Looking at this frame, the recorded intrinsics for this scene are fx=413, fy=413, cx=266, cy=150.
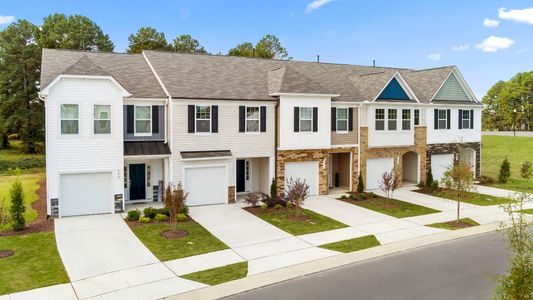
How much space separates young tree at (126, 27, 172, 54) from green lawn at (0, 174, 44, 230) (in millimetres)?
25102

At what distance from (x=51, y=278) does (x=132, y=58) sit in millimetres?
16909

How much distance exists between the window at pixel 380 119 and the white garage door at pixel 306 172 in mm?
5612

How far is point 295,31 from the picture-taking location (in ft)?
123

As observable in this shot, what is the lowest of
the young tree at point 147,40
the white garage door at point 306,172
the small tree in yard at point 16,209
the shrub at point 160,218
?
the shrub at point 160,218

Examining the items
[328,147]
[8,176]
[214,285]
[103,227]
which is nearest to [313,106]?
[328,147]

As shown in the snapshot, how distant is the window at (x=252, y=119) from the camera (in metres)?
24.1

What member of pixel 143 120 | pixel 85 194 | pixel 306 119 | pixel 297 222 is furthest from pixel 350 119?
pixel 85 194

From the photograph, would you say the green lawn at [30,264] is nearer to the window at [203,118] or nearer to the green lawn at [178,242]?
the green lawn at [178,242]

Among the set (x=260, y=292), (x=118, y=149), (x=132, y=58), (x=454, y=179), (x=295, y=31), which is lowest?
(x=260, y=292)

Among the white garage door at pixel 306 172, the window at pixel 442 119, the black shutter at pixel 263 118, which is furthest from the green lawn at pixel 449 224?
the window at pixel 442 119

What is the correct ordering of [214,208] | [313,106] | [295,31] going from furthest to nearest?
[295,31]
[313,106]
[214,208]

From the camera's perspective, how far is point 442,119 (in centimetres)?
3114

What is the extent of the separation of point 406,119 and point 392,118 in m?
1.28

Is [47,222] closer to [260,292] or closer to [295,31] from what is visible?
[260,292]
